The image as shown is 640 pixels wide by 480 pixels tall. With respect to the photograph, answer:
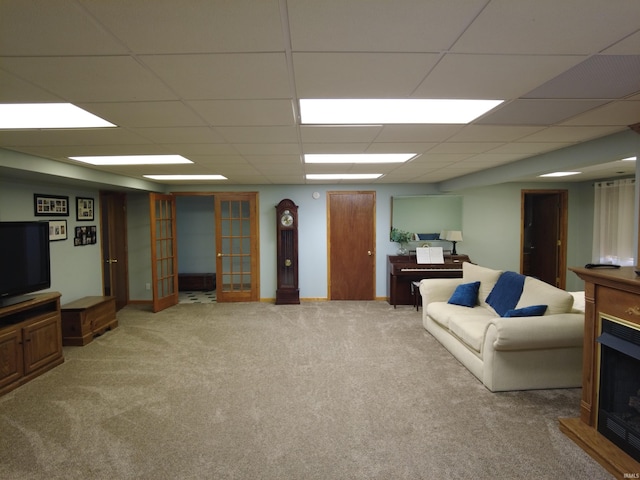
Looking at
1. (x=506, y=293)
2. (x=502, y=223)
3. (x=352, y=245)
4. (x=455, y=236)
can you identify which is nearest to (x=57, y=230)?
(x=352, y=245)

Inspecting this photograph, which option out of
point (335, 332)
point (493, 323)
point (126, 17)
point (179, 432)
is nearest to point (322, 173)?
point (335, 332)

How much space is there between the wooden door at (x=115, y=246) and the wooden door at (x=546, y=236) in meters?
7.34

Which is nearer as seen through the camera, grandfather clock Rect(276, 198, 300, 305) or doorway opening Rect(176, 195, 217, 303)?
grandfather clock Rect(276, 198, 300, 305)

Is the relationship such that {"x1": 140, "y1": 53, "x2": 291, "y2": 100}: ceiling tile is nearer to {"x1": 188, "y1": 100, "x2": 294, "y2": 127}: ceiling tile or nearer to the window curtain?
{"x1": 188, "y1": 100, "x2": 294, "y2": 127}: ceiling tile

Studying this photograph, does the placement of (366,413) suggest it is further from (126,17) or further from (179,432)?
(126,17)

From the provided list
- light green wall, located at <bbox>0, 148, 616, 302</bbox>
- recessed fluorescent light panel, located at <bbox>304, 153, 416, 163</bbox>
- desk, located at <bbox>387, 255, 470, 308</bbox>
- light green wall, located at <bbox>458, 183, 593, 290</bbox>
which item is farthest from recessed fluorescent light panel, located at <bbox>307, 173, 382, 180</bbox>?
light green wall, located at <bbox>458, 183, 593, 290</bbox>

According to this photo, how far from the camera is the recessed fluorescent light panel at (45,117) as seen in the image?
2085 millimetres

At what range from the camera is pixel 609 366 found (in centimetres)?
234

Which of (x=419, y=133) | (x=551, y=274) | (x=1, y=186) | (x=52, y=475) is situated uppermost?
(x=419, y=133)

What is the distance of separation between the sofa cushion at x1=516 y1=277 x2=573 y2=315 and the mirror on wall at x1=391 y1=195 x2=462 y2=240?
9.68ft

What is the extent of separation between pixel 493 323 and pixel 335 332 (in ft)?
7.09

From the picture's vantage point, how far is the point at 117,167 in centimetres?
428

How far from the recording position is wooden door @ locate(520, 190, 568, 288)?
6863 mm

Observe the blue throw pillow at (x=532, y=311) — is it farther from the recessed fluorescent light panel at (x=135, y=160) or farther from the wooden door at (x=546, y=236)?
the wooden door at (x=546, y=236)
